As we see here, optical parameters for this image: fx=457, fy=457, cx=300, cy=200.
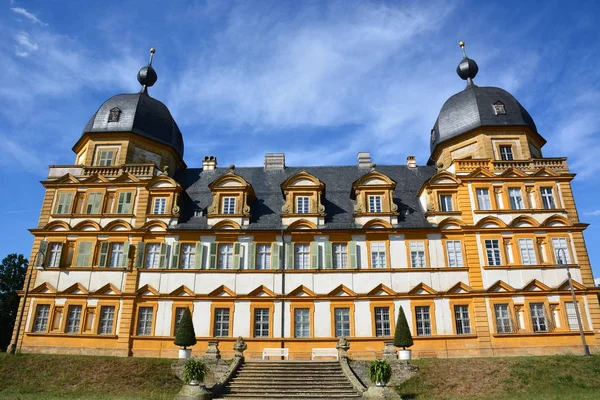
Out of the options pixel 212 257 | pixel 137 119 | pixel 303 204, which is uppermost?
pixel 137 119

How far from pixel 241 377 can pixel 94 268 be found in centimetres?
1176

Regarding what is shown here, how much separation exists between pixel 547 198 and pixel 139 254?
23789 millimetres

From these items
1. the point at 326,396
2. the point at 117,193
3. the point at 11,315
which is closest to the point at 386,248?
the point at 326,396

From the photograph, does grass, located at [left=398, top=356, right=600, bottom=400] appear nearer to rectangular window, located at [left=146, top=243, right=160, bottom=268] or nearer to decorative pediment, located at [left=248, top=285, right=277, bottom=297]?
decorative pediment, located at [left=248, top=285, right=277, bottom=297]

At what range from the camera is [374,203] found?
27375mm

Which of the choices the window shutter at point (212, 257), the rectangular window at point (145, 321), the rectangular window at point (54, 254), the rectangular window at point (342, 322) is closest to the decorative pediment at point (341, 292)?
the rectangular window at point (342, 322)

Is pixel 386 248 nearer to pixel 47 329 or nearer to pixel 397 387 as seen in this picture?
pixel 397 387

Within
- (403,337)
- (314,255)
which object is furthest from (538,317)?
(314,255)

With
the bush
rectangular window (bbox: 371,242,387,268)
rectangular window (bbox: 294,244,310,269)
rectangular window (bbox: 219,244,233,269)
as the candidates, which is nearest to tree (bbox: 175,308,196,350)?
rectangular window (bbox: 219,244,233,269)

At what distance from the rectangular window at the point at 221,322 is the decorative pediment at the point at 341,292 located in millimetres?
5781

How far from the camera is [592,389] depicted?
18172 millimetres

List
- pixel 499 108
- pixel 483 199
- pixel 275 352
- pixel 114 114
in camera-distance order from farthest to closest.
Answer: pixel 114 114 → pixel 499 108 → pixel 483 199 → pixel 275 352

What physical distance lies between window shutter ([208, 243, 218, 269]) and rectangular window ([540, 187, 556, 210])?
19.2 m

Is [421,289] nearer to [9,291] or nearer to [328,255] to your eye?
[328,255]
